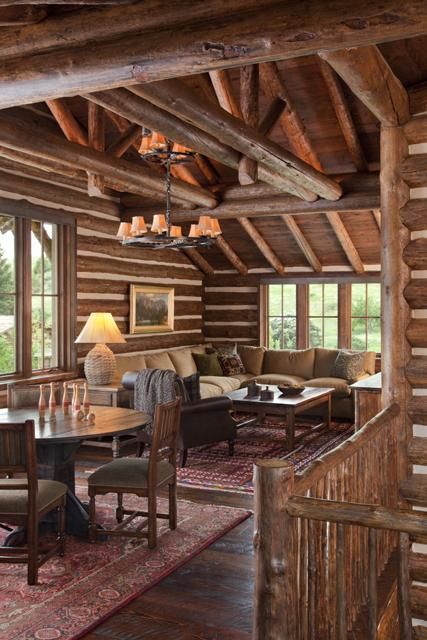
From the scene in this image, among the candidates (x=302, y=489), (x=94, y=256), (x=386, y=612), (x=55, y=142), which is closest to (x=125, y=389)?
(x=94, y=256)

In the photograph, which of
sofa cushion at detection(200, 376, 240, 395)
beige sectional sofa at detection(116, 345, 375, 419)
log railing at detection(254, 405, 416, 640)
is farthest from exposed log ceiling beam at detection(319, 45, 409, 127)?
sofa cushion at detection(200, 376, 240, 395)

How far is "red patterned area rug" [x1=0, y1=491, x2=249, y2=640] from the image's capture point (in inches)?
149

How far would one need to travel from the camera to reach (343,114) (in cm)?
796

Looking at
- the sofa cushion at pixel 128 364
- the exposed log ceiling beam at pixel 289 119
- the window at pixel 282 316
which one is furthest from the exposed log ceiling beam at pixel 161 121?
the window at pixel 282 316

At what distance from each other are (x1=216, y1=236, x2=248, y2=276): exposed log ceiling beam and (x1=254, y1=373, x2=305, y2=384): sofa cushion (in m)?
2.19

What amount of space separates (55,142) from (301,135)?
3.28 m

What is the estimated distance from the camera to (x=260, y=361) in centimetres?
1204

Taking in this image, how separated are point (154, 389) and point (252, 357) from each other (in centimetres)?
483

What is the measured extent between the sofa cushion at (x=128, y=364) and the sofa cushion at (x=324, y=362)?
10.3 ft

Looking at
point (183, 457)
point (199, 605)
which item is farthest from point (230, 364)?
point (199, 605)

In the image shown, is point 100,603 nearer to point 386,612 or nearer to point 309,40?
point 386,612

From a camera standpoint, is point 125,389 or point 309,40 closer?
point 309,40

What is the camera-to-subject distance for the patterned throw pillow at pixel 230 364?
456 inches

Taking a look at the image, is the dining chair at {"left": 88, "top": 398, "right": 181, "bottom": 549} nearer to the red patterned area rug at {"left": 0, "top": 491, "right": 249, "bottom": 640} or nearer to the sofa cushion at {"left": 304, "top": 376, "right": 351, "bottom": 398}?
the red patterned area rug at {"left": 0, "top": 491, "right": 249, "bottom": 640}
